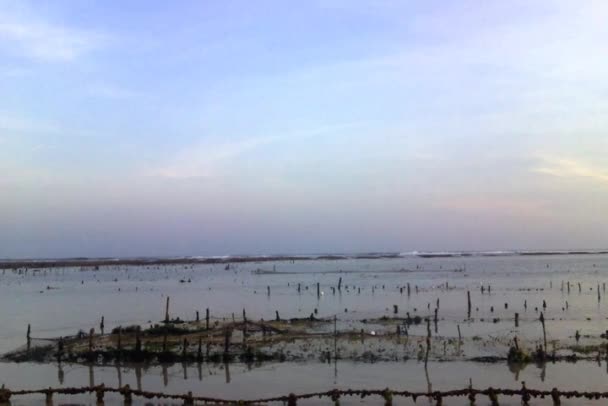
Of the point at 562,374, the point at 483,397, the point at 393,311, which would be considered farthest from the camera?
the point at 393,311

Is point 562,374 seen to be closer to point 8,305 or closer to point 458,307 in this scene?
point 458,307

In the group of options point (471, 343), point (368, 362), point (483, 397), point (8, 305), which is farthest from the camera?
point (8, 305)

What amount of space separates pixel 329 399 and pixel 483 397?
5.35 m

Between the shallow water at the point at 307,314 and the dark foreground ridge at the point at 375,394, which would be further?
the shallow water at the point at 307,314

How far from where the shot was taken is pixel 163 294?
7112cm

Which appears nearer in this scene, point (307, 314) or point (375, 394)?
point (375, 394)

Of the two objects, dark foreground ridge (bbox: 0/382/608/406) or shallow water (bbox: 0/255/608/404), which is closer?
dark foreground ridge (bbox: 0/382/608/406)

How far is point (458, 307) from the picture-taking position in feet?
172

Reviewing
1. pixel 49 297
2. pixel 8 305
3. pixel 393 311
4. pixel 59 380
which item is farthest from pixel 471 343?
pixel 49 297

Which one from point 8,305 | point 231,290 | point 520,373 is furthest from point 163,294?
point 520,373

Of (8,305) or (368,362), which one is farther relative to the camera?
(8,305)

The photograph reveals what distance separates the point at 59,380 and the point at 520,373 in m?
19.4

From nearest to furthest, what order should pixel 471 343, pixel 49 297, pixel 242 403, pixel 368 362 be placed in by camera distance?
pixel 242 403, pixel 368 362, pixel 471 343, pixel 49 297

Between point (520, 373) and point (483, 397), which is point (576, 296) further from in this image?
point (483, 397)
